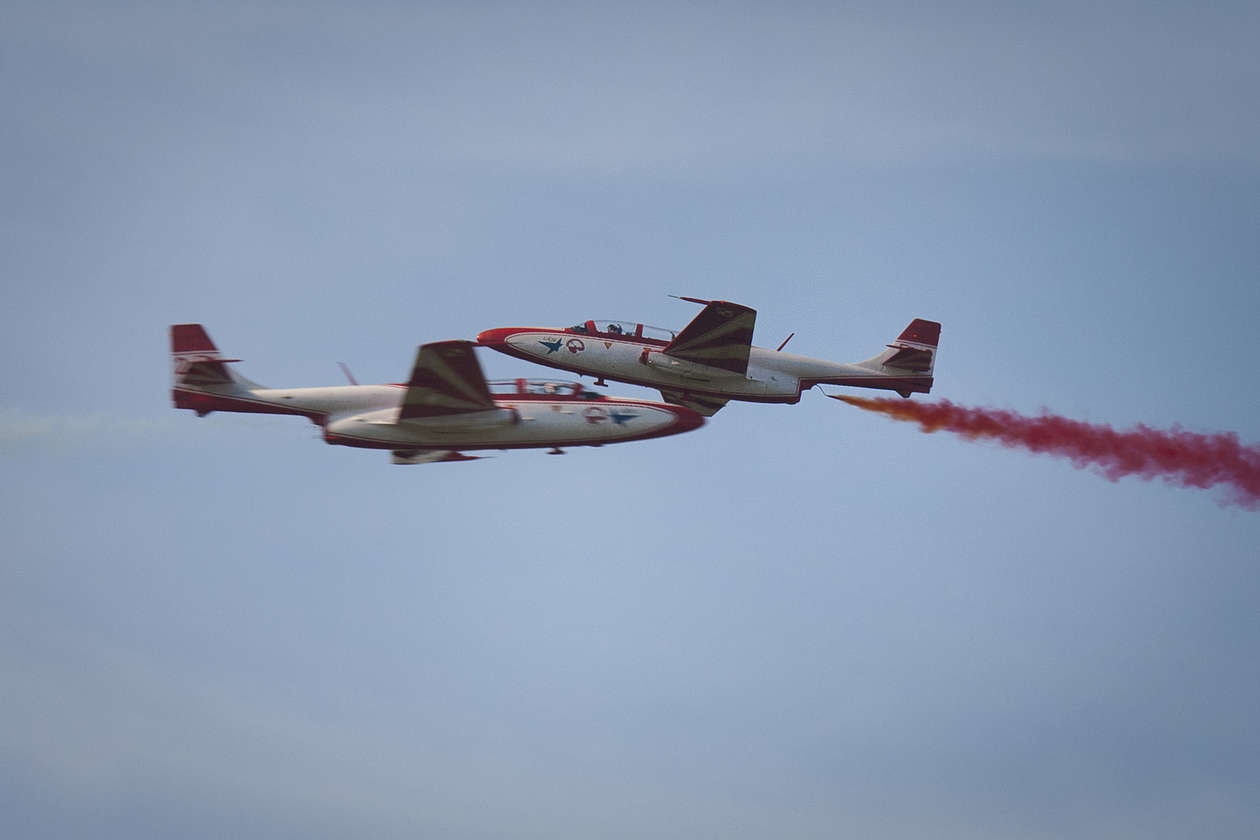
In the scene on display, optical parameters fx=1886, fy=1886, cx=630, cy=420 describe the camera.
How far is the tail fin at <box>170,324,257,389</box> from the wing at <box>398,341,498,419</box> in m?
6.52

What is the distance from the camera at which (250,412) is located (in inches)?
2304

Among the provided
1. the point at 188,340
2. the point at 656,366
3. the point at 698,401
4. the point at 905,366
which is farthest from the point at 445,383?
the point at 905,366

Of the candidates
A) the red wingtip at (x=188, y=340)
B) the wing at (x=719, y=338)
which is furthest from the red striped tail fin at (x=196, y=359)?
the wing at (x=719, y=338)

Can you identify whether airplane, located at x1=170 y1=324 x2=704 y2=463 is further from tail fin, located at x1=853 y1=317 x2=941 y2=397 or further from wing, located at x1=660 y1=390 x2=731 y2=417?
tail fin, located at x1=853 y1=317 x2=941 y2=397

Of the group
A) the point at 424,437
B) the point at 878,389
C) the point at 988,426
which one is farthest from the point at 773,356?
the point at 424,437

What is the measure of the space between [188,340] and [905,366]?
25204 mm

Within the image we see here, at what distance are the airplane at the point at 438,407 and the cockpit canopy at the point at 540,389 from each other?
30 millimetres

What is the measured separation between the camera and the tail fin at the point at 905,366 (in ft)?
221

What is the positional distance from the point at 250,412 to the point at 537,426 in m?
9.28

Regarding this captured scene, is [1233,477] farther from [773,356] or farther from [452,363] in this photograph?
[452,363]

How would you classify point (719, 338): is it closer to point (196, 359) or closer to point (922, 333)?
point (922, 333)

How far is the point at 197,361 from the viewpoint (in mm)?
58375

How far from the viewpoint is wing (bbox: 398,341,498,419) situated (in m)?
53.1

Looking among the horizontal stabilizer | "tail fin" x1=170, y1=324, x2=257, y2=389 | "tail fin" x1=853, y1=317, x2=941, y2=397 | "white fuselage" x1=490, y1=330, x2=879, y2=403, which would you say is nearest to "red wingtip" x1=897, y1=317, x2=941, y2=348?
"tail fin" x1=853, y1=317, x2=941, y2=397
